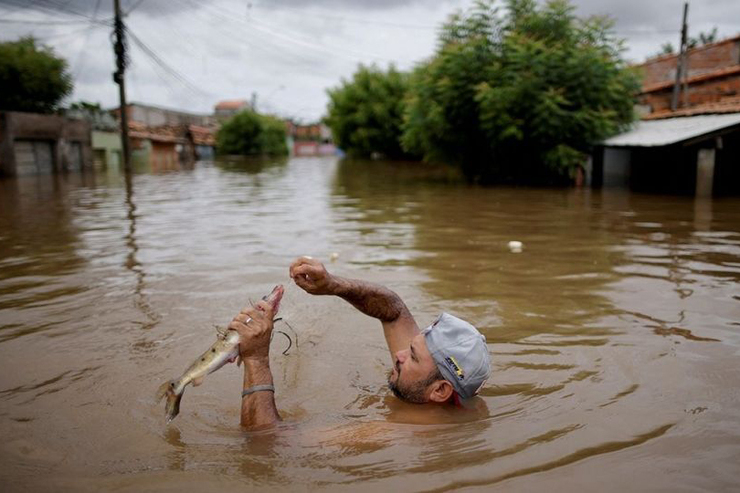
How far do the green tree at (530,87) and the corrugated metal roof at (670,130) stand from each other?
58 cm

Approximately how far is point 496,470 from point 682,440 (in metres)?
0.94

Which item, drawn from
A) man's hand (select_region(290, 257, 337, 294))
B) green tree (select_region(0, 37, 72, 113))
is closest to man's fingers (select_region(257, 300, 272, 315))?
man's hand (select_region(290, 257, 337, 294))

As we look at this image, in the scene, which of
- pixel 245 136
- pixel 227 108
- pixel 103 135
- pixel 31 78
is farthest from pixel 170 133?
pixel 227 108

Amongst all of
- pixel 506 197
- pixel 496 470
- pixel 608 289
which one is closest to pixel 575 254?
pixel 608 289

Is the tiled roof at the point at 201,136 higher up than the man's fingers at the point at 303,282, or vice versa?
the tiled roof at the point at 201,136

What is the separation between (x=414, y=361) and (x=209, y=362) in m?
1.02

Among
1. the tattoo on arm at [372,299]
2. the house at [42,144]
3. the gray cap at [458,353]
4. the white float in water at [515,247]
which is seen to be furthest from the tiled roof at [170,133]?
the gray cap at [458,353]

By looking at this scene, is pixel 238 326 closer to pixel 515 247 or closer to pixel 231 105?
pixel 515 247

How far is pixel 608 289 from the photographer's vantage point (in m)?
5.90

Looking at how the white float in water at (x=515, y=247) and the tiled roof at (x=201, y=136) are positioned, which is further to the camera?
the tiled roof at (x=201, y=136)

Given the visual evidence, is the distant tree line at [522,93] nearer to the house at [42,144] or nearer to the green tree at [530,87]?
the green tree at [530,87]

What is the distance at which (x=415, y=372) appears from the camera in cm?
322

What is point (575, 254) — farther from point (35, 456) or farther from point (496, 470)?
point (35, 456)

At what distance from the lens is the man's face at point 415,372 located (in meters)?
3.17
